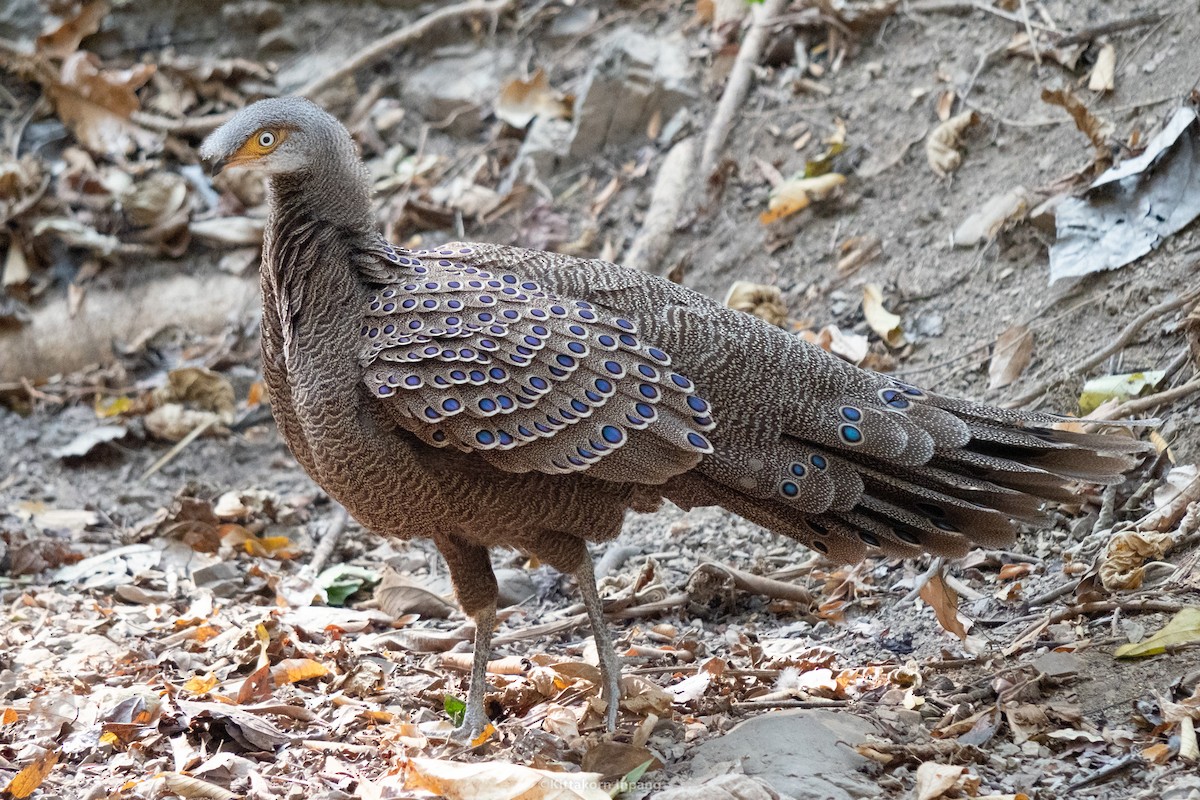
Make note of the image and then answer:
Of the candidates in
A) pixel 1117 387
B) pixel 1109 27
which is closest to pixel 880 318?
pixel 1117 387

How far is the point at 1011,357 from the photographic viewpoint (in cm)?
538

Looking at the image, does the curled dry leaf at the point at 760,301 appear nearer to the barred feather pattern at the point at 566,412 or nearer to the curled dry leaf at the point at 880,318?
the curled dry leaf at the point at 880,318

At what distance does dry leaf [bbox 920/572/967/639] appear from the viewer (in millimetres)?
4305

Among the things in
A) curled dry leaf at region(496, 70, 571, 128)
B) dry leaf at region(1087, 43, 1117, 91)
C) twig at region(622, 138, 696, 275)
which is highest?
dry leaf at region(1087, 43, 1117, 91)

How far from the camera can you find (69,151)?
8.82 m

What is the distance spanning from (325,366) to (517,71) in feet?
16.8

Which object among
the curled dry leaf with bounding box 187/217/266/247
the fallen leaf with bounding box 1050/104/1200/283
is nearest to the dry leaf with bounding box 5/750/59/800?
the fallen leaf with bounding box 1050/104/1200/283

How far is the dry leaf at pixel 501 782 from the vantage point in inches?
132

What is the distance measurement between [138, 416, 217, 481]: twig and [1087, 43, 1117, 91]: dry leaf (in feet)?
17.2

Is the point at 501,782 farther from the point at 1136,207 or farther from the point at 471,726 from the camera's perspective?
the point at 1136,207

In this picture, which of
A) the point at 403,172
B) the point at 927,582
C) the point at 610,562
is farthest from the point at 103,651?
the point at 403,172

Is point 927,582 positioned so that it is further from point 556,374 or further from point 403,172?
point 403,172

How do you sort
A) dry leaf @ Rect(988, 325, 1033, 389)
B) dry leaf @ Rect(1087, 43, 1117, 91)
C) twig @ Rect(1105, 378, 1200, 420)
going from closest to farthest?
twig @ Rect(1105, 378, 1200, 420)
dry leaf @ Rect(988, 325, 1033, 389)
dry leaf @ Rect(1087, 43, 1117, 91)

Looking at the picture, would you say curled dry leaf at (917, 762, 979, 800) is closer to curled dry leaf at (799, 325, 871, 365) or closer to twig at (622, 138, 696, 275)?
curled dry leaf at (799, 325, 871, 365)
